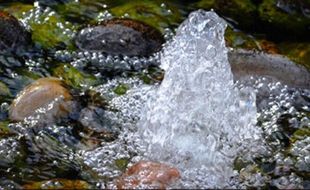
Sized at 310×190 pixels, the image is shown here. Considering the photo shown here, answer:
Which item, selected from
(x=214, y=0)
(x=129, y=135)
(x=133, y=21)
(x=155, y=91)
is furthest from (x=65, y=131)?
(x=214, y=0)

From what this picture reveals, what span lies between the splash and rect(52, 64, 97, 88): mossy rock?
820 mm

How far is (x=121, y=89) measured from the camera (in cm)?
587

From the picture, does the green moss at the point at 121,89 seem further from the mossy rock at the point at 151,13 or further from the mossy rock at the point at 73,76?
the mossy rock at the point at 151,13

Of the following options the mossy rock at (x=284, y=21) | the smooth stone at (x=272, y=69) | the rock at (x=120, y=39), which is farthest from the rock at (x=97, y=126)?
the mossy rock at (x=284, y=21)

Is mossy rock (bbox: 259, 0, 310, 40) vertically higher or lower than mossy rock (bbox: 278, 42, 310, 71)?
higher

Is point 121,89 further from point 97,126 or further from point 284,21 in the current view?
point 284,21

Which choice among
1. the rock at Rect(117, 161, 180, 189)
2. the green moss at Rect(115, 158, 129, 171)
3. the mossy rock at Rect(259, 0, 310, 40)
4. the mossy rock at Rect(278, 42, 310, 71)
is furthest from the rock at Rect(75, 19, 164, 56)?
the rock at Rect(117, 161, 180, 189)

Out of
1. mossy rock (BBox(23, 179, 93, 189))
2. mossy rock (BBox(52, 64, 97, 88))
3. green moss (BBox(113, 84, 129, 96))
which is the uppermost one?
mossy rock (BBox(23, 179, 93, 189))

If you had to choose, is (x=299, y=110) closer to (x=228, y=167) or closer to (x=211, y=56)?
(x=211, y=56)

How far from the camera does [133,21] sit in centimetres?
656

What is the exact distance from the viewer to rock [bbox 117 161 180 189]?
3828mm

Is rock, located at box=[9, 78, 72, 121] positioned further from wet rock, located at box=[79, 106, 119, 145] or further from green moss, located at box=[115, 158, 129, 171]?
green moss, located at box=[115, 158, 129, 171]

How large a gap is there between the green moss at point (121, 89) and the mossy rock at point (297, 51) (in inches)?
72.5

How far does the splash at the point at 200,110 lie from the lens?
461 cm
